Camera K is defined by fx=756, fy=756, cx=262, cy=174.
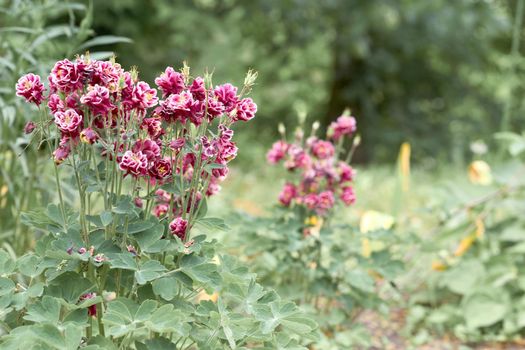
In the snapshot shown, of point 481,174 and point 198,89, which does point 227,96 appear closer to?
point 198,89

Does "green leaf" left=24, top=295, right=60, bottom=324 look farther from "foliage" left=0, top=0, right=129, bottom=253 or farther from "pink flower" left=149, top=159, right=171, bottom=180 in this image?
"foliage" left=0, top=0, right=129, bottom=253

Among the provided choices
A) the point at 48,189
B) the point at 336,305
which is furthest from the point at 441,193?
the point at 48,189

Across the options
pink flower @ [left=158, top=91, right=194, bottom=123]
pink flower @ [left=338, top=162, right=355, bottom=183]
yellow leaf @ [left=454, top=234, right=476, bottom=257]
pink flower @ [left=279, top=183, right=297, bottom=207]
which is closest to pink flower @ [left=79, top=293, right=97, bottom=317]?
pink flower @ [left=158, top=91, right=194, bottom=123]

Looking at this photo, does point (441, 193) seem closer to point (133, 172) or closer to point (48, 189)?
point (48, 189)

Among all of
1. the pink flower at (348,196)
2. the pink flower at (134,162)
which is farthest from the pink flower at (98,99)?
the pink flower at (348,196)

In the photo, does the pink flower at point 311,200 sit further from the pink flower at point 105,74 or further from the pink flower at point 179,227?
the pink flower at point 105,74

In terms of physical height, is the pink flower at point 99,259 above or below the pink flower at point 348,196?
below

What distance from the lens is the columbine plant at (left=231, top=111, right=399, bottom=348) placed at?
2.49 metres

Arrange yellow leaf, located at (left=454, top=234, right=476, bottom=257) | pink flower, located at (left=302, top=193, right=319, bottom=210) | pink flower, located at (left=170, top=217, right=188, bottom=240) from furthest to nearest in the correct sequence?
yellow leaf, located at (left=454, top=234, right=476, bottom=257), pink flower, located at (left=302, top=193, right=319, bottom=210), pink flower, located at (left=170, top=217, right=188, bottom=240)

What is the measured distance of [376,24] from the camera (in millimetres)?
6945

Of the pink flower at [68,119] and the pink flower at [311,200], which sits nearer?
the pink flower at [68,119]

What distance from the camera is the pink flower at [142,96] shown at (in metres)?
1.58

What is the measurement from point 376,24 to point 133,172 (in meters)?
5.69

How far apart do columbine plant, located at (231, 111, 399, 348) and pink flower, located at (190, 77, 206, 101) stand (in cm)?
85
